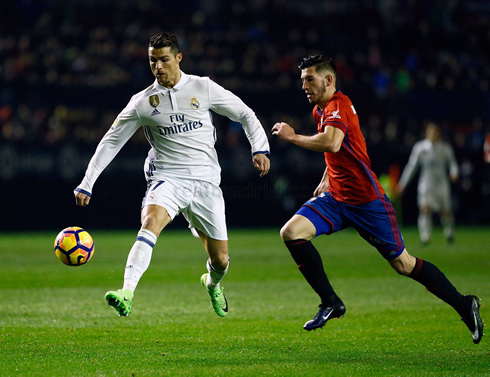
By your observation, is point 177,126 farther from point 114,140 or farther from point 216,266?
point 216,266

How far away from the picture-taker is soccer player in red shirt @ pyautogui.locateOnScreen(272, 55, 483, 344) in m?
5.86

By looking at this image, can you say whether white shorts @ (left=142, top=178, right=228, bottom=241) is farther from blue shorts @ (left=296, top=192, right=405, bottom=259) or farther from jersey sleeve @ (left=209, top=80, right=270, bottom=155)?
blue shorts @ (left=296, top=192, right=405, bottom=259)

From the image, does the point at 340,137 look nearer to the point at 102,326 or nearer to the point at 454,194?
the point at 102,326

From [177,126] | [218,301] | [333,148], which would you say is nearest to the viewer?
[333,148]

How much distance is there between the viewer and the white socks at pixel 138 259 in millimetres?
5434

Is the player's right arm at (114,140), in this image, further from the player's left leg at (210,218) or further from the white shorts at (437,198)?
the white shorts at (437,198)

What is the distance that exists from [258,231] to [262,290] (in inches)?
445

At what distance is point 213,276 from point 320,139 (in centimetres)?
197

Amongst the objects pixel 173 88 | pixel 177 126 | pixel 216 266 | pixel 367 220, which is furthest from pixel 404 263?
pixel 173 88

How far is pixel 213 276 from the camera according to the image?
6844 mm

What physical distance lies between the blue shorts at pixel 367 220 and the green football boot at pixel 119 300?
69.2 inches

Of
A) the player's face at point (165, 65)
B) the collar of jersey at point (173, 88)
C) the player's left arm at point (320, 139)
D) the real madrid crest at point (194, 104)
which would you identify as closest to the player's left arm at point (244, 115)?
the real madrid crest at point (194, 104)

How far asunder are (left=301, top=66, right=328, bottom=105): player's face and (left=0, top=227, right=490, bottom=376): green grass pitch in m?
2.14

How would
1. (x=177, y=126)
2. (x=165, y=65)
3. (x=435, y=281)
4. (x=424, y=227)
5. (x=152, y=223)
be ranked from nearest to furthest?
(x=152, y=223), (x=435, y=281), (x=165, y=65), (x=177, y=126), (x=424, y=227)
